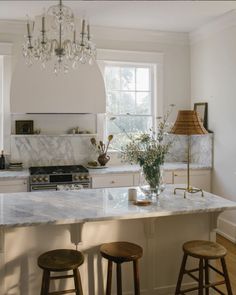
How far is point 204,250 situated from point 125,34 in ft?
11.4

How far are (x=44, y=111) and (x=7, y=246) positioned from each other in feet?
7.29

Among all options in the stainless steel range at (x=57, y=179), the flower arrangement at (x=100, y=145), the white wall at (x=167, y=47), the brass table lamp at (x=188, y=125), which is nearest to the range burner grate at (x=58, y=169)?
the stainless steel range at (x=57, y=179)

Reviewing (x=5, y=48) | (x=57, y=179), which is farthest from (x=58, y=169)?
(x=5, y=48)

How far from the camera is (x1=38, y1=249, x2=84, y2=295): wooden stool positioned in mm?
2279

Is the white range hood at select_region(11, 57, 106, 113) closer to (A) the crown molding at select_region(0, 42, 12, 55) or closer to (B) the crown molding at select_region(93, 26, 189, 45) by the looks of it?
(A) the crown molding at select_region(0, 42, 12, 55)

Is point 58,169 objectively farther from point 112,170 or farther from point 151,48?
point 151,48

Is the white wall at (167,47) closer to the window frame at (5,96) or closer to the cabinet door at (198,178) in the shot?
the window frame at (5,96)

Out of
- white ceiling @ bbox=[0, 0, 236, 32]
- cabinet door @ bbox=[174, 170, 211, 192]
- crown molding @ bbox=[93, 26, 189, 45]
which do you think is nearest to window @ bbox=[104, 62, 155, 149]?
crown molding @ bbox=[93, 26, 189, 45]

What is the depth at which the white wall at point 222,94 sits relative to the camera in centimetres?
448

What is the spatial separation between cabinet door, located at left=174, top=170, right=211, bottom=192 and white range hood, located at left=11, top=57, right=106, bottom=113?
137 centimetres

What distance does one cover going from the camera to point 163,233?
2.89 meters

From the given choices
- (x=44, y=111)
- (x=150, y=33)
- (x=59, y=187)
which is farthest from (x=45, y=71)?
(x=150, y=33)

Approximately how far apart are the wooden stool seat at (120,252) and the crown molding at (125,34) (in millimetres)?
3291

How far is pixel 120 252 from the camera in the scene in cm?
245
